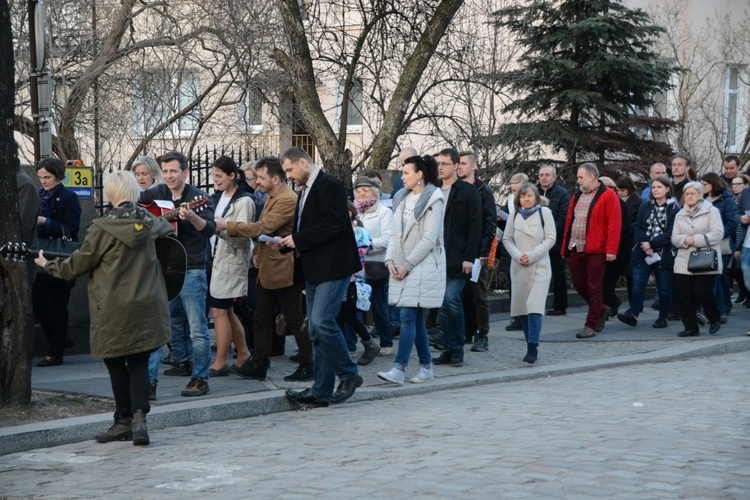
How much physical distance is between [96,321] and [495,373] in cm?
445

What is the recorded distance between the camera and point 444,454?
281 inches

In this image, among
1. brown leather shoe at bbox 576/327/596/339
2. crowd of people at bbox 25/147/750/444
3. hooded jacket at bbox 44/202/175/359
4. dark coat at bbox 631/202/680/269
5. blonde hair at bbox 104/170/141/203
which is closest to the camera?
hooded jacket at bbox 44/202/175/359

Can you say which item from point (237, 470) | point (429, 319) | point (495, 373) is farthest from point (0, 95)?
point (429, 319)

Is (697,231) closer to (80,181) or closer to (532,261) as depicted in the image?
(532,261)

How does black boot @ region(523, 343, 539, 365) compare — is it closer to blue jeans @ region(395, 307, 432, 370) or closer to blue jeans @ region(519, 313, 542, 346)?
blue jeans @ region(519, 313, 542, 346)

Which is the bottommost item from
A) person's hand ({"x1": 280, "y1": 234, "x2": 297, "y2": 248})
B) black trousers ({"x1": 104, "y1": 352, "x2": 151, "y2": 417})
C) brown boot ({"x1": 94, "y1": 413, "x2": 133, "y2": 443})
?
brown boot ({"x1": 94, "y1": 413, "x2": 133, "y2": 443})

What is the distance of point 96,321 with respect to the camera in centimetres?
773

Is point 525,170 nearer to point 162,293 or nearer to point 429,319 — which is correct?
point 429,319

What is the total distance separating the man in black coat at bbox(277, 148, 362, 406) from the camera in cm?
891

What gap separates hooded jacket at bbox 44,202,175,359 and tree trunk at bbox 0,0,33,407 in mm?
1097

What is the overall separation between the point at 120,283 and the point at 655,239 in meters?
8.44

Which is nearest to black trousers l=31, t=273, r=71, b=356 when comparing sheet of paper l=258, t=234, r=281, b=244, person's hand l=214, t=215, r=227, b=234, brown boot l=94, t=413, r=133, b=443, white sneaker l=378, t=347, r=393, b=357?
person's hand l=214, t=215, r=227, b=234

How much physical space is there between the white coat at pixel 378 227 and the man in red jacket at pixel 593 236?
2.87 meters

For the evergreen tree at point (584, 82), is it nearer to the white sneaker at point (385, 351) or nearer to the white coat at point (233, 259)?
the white sneaker at point (385, 351)
